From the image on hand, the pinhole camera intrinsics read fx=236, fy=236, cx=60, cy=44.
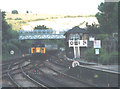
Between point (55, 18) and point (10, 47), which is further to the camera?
point (55, 18)

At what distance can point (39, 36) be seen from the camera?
7475 cm

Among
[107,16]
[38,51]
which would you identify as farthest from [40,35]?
[107,16]

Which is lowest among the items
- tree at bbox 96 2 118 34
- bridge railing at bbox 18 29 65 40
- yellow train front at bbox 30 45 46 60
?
yellow train front at bbox 30 45 46 60

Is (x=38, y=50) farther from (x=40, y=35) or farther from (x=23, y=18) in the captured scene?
(x=23, y=18)

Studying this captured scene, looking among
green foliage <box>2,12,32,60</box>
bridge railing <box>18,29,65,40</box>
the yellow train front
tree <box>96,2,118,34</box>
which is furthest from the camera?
bridge railing <box>18,29,65,40</box>

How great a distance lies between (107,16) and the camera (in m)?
42.2

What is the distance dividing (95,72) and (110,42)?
18.2m

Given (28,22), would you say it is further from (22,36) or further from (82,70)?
(82,70)

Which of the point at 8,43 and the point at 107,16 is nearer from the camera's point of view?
the point at 107,16

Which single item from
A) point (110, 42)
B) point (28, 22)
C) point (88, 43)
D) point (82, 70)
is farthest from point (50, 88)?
point (28, 22)

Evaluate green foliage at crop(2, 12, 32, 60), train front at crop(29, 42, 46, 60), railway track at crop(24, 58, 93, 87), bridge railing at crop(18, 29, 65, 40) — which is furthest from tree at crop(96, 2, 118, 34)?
bridge railing at crop(18, 29, 65, 40)

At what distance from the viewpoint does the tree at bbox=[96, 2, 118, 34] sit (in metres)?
40.2

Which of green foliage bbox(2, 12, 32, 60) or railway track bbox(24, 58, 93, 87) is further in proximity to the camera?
green foliage bbox(2, 12, 32, 60)

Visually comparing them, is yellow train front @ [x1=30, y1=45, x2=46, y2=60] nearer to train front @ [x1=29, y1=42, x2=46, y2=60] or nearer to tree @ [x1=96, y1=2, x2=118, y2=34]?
train front @ [x1=29, y1=42, x2=46, y2=60]
